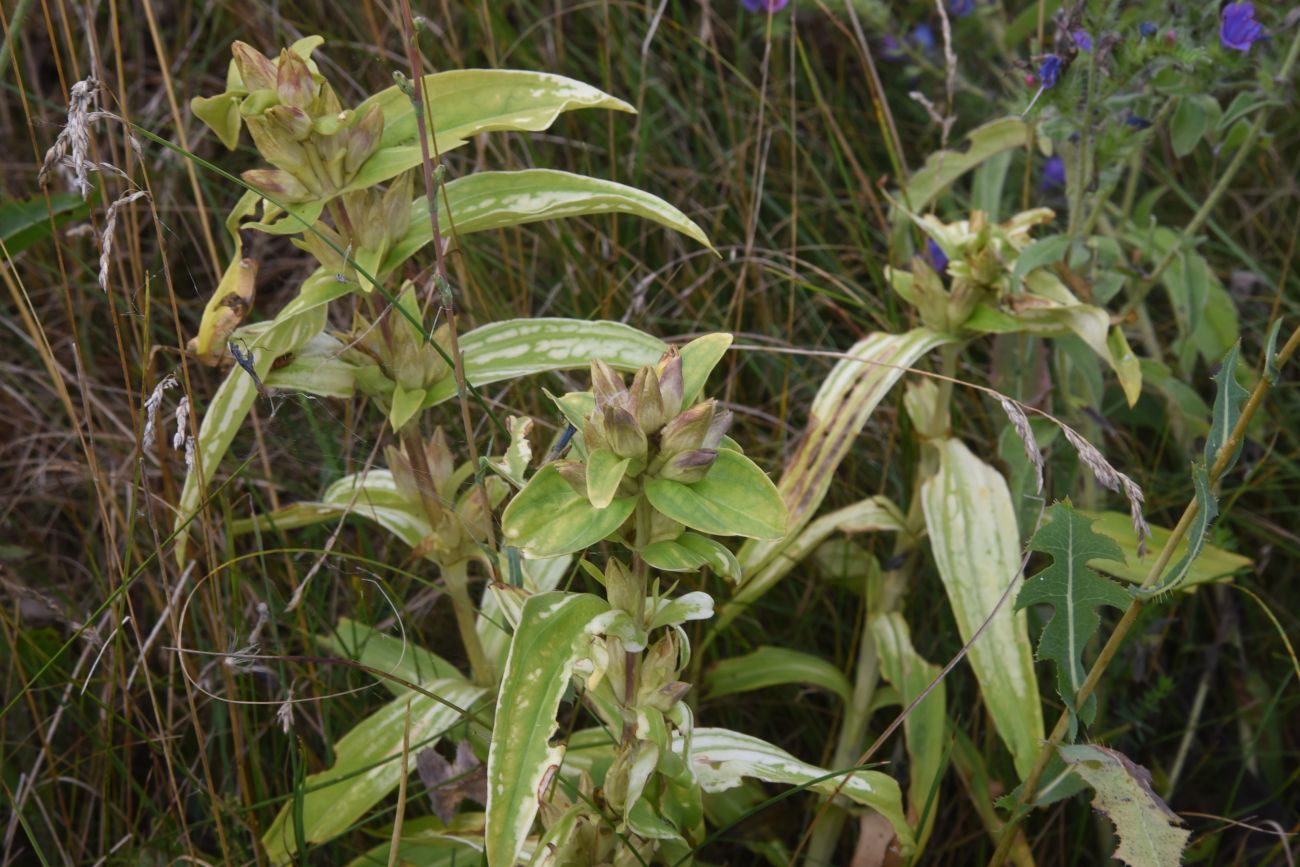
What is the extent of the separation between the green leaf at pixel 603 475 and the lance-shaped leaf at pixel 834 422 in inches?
14.7

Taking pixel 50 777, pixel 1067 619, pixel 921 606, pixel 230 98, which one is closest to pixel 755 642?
pixel 921 606

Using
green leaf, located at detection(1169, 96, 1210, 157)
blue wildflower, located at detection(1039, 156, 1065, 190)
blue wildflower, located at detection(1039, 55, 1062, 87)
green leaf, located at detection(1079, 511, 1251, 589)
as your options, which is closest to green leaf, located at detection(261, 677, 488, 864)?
green leaf, located at detection(1079, 511, 1251, 589)

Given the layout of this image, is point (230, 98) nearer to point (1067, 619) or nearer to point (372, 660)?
point (372, 660)

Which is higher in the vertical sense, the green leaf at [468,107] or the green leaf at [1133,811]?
the green leaf at [468,107]

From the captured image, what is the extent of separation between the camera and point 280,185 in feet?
3.47

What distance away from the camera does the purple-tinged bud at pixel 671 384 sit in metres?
0.87

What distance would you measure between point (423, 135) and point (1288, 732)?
1559 mm

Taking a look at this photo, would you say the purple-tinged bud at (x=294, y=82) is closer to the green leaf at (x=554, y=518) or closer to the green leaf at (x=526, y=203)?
the green leaf at (x=526, y=203)

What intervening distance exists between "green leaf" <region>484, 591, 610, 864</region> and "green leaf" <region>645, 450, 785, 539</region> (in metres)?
0.14

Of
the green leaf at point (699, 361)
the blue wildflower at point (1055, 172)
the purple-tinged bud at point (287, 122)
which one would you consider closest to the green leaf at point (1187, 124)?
the blue wildflower at point (1055, 172)

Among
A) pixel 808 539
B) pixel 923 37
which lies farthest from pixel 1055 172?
pixel 808 539

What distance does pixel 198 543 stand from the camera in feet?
4.91

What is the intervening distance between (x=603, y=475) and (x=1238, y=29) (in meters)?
1.18

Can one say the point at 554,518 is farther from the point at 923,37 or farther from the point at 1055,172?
the point at 923,37
